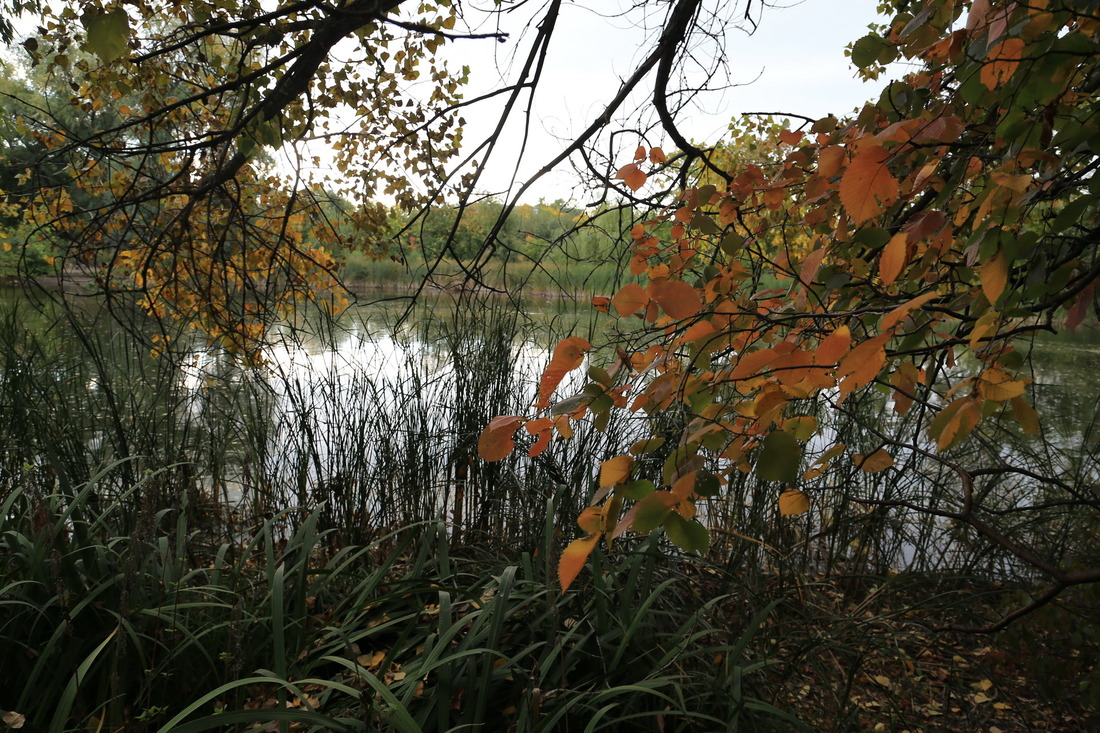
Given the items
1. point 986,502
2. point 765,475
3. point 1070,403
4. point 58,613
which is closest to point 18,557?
point 58,613

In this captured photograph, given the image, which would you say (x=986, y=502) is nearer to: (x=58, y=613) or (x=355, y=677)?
(x=355, y=677)

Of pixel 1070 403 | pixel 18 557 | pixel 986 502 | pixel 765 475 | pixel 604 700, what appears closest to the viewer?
pixel 765 475

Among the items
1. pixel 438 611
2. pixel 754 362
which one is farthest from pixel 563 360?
pixel 438 611

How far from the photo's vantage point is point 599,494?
80 cm

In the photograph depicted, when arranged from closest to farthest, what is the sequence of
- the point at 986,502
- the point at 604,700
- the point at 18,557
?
the point at 604,700, the point at 18,557, the point at 986,502

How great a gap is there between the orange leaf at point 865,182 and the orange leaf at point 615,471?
38cm

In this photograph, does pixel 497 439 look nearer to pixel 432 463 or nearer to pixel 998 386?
pixel 998 386

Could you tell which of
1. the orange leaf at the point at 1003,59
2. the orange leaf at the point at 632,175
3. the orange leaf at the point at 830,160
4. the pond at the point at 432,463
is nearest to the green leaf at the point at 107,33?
the orange leaf at the point at 632,175

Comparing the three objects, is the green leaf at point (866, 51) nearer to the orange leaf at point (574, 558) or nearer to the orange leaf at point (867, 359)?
the orange leaf at point (867, 359)

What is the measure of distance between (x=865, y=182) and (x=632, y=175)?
0.81 m

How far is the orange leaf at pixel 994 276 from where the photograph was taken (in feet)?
2.14

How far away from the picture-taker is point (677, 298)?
0.81 metres

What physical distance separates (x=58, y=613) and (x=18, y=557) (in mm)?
251

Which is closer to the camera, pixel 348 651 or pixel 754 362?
pixel 754 362
